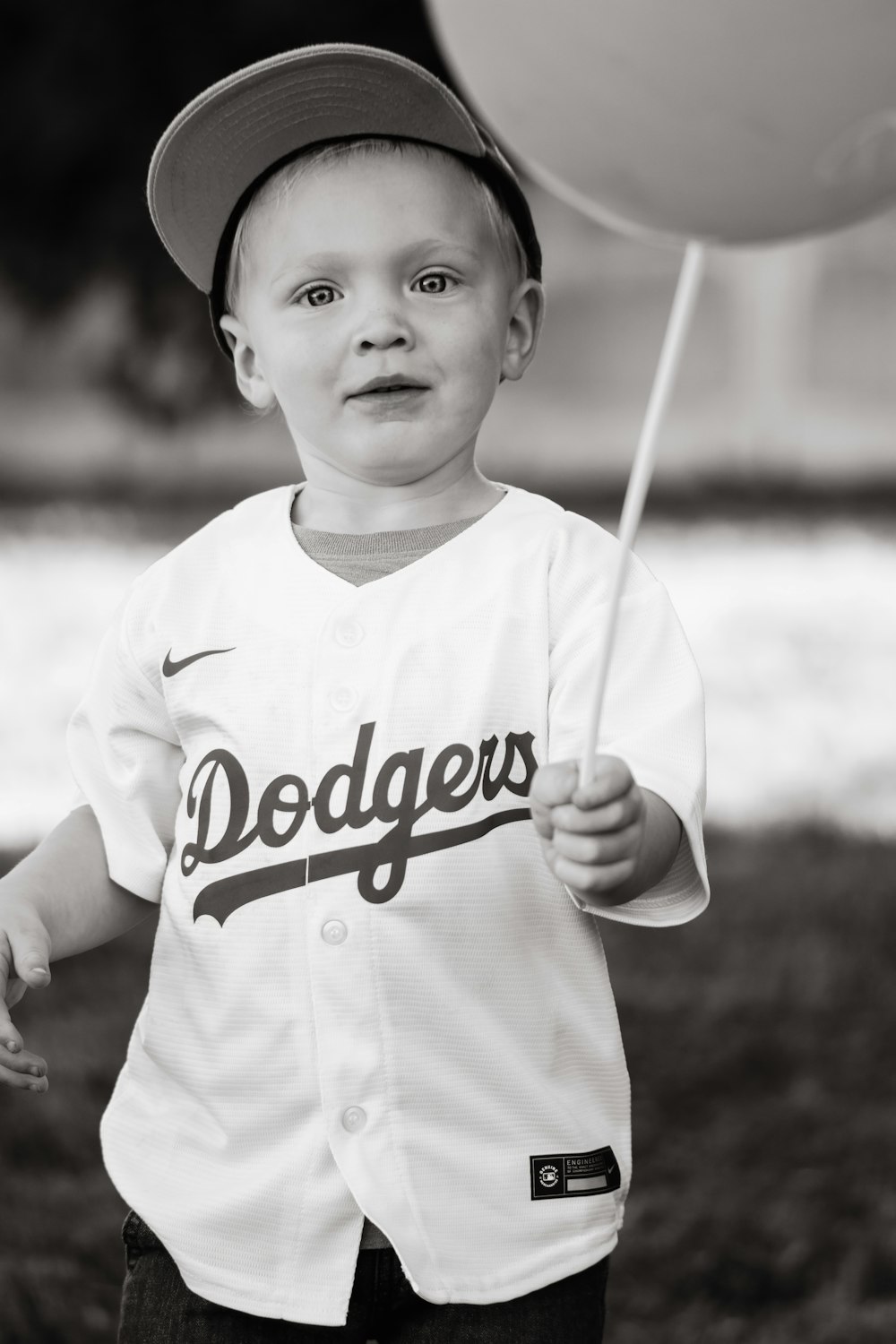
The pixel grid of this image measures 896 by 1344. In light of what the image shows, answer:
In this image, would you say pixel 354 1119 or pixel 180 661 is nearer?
pixel 354 1119

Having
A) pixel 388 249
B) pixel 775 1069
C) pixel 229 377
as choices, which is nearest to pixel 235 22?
pixel 229 377

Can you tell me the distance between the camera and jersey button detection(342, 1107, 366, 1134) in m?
0.99

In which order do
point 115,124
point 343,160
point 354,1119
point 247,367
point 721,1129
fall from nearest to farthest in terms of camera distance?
point 354,1119 < point 343,160 < point 247,367 < point 721,1129 < point 115,124

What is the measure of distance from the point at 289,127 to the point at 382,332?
7.0 inches

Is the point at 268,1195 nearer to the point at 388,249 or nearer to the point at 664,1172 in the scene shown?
the point at 388,249

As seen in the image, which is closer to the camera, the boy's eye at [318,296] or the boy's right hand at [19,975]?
the boy's right hand at [19,975]

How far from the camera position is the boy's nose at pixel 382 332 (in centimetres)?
104

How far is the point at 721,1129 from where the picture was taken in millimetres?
1962

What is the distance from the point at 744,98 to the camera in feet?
2.46

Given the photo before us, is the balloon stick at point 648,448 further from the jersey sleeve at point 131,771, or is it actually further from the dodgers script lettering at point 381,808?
the jersey sleeve at point 131,771

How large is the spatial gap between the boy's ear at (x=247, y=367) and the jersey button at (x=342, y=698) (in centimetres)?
25

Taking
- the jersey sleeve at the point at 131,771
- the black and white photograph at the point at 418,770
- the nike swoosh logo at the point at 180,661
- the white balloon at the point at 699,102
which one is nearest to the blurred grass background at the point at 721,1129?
the black and white photograph at the point at 418,770

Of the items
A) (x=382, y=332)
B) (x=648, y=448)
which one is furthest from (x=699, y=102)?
(x=382, y=332)

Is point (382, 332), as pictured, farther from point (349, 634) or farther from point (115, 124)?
point (115, 124)
